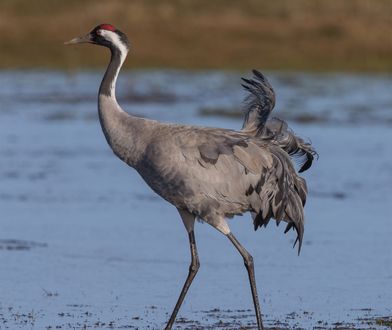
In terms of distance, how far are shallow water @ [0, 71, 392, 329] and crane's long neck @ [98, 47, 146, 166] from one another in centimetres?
101

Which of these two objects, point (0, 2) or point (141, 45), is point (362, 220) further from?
point (0, 2)

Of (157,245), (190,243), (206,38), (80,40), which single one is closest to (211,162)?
(190,243)

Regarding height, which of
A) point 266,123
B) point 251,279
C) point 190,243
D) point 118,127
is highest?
point 266,123

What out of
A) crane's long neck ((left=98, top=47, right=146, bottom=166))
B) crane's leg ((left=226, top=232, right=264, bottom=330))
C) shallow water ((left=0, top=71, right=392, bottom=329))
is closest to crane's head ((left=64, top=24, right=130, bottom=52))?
crane's long neck ((left=98, top=47, right=146, bottom=166))

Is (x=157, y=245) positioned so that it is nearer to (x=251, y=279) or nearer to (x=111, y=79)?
(x=251, y=279)

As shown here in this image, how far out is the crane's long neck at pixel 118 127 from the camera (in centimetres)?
663

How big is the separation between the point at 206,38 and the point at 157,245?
2384 cm

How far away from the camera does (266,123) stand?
7.03 meters

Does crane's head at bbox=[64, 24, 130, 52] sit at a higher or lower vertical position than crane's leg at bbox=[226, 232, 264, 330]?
higher

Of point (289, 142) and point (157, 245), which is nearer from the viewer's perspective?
point (289, 142)

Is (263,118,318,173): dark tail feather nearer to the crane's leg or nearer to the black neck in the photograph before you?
the crane's leg

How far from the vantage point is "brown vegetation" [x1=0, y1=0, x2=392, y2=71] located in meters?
30.7

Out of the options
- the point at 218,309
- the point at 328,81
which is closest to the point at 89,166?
the point at 218,309

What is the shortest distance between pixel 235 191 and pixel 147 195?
508 centimetres
